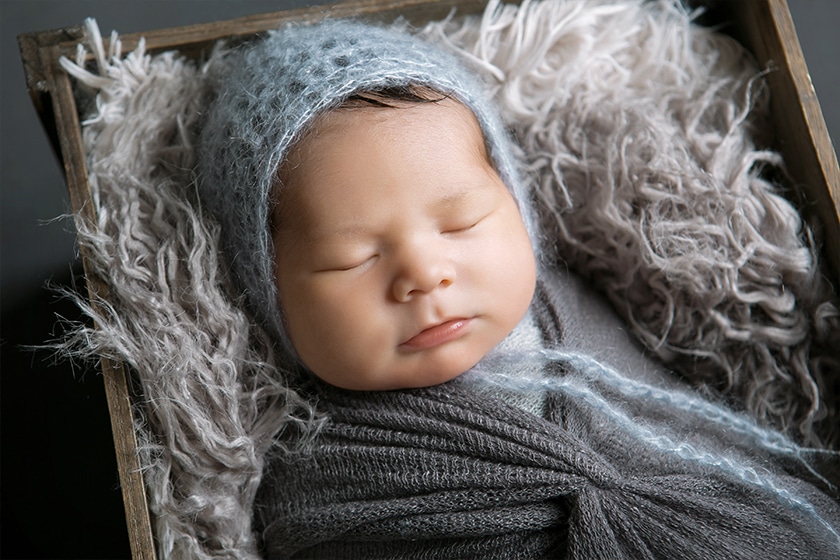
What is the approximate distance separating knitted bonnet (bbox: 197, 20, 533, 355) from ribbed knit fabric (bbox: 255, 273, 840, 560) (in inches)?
7.2

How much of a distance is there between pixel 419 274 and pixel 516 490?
0.92ft

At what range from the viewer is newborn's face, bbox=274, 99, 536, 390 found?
94 cm

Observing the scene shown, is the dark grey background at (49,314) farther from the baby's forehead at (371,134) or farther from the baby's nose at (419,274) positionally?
the baby's nose at (419,274)

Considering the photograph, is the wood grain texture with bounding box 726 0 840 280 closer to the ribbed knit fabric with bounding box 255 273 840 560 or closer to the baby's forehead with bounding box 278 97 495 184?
the ribbed knit fabric with bounding box 255 273 840 560

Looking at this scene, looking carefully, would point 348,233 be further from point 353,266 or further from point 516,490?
point 516,490

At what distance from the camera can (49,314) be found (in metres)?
1.44

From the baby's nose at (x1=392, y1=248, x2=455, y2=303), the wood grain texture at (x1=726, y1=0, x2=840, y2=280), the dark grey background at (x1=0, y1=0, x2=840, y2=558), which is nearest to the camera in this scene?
the baby's nose at (x1=392, y1=248, x2=455, y2=303)

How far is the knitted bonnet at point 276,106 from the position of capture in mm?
965

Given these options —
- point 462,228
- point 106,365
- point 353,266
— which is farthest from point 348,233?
point 106,365

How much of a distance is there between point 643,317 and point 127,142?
30.5 inches

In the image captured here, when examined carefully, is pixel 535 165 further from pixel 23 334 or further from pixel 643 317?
pixel 23 334

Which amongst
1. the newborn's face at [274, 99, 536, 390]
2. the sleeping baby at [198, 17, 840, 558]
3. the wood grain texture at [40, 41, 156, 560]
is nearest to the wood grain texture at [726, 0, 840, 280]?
the sleeping baby at [198, 17, 840, 558]

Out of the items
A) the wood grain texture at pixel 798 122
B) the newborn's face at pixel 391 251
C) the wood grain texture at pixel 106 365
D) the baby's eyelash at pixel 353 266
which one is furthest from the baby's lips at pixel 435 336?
the wood grain texture at pixel 798 122

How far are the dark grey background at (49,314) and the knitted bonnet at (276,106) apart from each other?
0.29 meters
